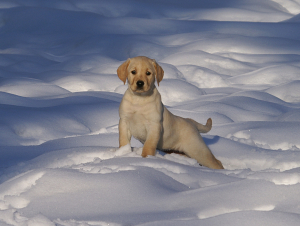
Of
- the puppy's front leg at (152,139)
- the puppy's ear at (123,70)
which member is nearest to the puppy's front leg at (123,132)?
the puppy's front leg at (152,139)

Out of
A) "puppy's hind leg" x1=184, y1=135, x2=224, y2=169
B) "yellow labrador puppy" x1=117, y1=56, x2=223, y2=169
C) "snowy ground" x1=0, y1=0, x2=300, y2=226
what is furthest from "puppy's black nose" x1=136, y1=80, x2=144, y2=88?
"puppy's hind leg" x1=184, y1=135, x2=224, y2=169

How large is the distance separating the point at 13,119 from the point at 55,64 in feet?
12.8

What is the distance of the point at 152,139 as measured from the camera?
90.1 inches

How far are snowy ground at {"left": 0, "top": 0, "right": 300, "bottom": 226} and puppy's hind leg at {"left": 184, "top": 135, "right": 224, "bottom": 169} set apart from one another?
0.15 meters

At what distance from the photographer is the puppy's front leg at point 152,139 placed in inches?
89.2

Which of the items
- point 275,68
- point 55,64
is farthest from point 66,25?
point 275,68

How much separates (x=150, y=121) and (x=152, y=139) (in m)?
0.10

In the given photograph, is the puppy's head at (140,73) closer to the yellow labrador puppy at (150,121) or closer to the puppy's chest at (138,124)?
the yellow labrador puppy at (150,121)

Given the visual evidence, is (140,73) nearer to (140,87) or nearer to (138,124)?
(140,87)

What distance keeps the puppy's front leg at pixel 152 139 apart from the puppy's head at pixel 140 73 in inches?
8.8

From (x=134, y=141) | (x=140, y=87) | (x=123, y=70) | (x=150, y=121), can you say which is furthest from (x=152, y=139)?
(x=134, y=141)

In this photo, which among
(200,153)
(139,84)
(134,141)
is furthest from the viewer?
(134,141)

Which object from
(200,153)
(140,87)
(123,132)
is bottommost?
(200,153)

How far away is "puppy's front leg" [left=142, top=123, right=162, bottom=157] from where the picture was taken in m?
2.27
